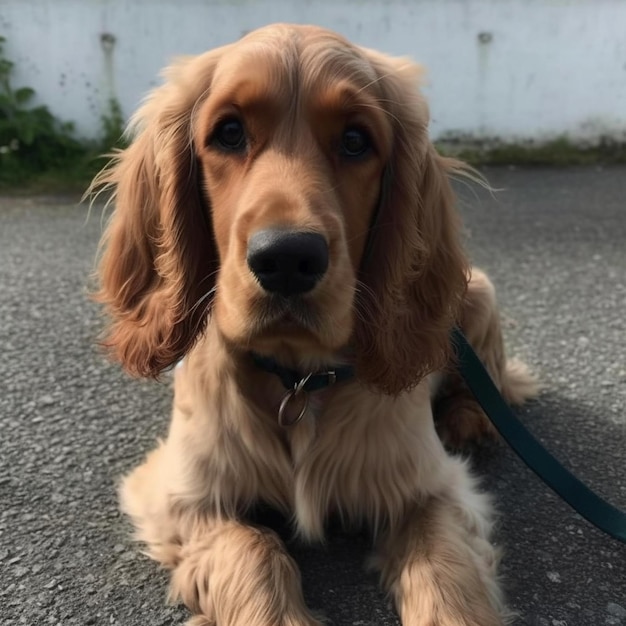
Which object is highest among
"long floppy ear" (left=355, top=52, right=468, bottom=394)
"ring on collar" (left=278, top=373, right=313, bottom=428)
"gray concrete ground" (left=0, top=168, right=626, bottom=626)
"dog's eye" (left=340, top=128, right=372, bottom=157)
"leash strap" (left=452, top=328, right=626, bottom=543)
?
"dog's eye" (left=340, top=128, right=372, bottom=157)

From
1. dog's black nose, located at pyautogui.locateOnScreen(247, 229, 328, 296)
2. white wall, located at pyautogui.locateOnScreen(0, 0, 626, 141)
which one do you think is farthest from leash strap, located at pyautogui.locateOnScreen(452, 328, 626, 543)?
white wall, located at pyautogui.locateOnScreen(0, 0, 626, 141)

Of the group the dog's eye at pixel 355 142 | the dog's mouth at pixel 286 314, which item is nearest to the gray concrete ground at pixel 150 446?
the dog's mouth at pixel 286 314

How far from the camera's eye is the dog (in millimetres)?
1893

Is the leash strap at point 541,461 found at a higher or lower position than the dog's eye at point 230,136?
lower

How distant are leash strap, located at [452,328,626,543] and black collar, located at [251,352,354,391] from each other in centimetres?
49

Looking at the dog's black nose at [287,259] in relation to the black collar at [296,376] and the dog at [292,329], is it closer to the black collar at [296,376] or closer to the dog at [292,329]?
the dog at [292,329]

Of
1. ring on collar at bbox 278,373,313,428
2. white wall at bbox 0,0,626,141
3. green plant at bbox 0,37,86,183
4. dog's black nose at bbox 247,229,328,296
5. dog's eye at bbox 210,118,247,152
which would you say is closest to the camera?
dog's black nose at bbox 247,229,328,296

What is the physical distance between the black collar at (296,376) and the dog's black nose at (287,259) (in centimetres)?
45

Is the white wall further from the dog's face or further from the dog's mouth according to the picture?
the dog's mouth

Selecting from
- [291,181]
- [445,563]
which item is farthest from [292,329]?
[445,563]

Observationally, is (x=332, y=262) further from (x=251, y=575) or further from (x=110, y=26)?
(x=110, y=26)

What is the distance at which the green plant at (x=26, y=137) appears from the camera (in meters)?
7.34

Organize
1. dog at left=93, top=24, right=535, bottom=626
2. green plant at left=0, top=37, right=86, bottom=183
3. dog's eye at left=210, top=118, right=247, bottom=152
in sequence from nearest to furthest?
dog at left=93, top=24, right=535, bottom=626
dog's eye at left=210, top=118, right=247, bottom=152
green plant at left=0, top=37, right=86, bottom=183

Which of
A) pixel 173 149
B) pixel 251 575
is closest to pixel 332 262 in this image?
pixel 173 149
